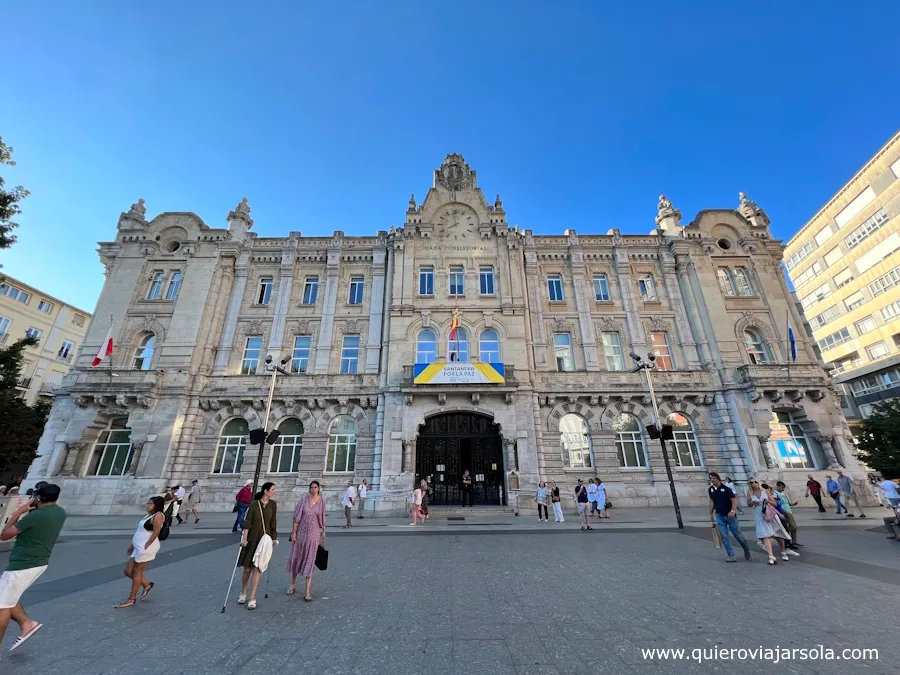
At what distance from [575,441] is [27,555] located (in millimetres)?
21123

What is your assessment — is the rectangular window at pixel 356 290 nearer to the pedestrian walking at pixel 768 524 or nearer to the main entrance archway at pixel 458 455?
the main entrance archway at pixel 458 455

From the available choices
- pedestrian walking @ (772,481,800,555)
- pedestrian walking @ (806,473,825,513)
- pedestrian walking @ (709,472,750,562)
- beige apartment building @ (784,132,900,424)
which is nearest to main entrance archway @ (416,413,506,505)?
pedestrian walking @ (709,472,750,562)

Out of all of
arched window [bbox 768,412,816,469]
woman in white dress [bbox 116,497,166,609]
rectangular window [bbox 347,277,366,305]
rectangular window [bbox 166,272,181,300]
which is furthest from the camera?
rectangular window [bbox 347,277,366,305]

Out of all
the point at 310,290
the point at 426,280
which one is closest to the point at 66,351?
the point at 310,290

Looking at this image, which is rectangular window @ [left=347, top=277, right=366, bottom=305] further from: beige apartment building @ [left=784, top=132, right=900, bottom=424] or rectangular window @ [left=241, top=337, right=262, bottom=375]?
Result: beige apartment building @ [left=784, top=132, right=900, bottom=424]

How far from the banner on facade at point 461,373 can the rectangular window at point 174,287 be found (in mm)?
17877

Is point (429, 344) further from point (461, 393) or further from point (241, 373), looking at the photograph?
point (241, 373)

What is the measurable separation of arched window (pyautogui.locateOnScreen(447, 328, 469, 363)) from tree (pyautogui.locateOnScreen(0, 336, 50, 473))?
25010 millimetres

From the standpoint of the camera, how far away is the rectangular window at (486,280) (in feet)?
80.6

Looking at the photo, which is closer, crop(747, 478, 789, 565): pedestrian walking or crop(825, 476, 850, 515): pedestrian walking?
crop(747, 478, 789, 565): pedestrian walking

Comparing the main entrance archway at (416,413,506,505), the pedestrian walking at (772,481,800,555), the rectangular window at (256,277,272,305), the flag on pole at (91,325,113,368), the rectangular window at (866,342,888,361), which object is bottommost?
the pedestrian walking at (772,481,800,555)

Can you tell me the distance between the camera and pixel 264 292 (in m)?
25.4

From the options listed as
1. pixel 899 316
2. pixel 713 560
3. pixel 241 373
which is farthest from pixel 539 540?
pixel 899 316

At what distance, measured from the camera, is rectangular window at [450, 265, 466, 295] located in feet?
80.8
